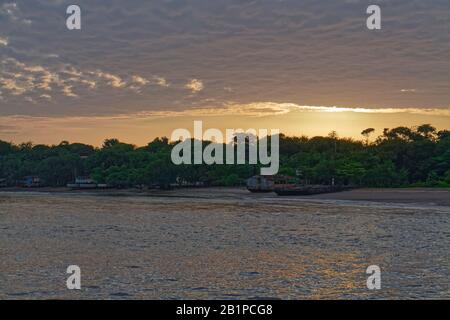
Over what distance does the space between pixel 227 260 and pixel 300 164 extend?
99358mm

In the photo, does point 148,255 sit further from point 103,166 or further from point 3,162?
point 3,162

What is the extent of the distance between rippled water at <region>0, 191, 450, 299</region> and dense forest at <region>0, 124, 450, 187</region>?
65.0 metres

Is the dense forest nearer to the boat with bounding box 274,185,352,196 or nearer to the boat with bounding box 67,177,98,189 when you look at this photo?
the boat with bounding box 67,177,98,189

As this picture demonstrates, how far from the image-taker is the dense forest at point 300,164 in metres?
100

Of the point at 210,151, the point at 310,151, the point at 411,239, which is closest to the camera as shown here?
the point at 411,239

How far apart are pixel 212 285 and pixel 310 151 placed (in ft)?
387

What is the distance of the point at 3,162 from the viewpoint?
17338 centimetres

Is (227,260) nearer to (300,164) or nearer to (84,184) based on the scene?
(300,164)

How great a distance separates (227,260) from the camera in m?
22.0

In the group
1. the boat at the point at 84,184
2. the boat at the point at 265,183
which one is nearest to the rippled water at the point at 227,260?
the boat at the point at 265,183

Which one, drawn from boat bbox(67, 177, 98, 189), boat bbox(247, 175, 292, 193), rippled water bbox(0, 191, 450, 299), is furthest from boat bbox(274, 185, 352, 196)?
boat bbox(67, 177, 98, 189)

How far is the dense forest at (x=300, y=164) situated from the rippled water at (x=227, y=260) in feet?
213

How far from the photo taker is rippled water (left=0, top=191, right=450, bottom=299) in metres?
16.5
